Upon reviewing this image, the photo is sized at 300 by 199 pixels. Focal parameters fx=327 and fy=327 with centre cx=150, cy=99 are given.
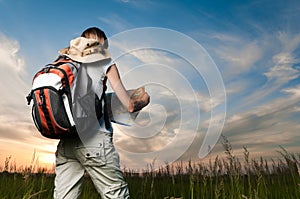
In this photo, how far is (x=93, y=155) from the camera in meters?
2.65

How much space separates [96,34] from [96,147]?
1.02 metres

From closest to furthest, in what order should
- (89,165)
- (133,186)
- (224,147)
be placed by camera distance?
(89,165)
(224,147)
(133,186)

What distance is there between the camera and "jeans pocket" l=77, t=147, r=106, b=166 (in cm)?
264

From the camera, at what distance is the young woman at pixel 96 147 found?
2.67 m

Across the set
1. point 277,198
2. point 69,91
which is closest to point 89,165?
point 69,91

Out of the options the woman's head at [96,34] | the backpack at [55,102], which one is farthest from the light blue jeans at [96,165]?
the woman's head at [96,34]

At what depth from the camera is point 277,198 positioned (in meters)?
4.54

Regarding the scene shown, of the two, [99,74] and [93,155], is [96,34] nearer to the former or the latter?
[99,74]

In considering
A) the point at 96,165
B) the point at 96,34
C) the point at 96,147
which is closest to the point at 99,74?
the point at 96,34

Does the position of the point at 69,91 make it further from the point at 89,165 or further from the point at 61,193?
the point at 61,193

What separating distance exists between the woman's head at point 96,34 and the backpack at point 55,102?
45 centimetres

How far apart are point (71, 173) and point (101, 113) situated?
24.2 inches

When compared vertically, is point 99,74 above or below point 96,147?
above

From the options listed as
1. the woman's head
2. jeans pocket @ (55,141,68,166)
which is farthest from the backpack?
the woman's head
